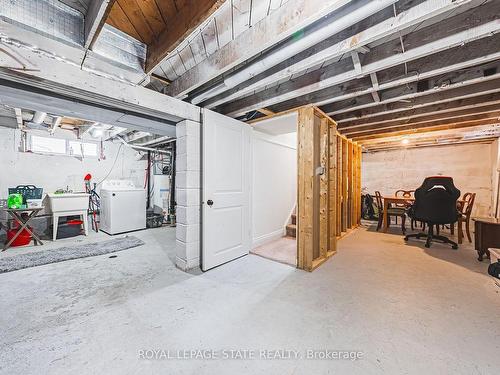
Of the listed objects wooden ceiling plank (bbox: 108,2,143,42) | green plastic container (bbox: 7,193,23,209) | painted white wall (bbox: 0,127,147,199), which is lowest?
green plastic container (bbox: 7,193,23,209)

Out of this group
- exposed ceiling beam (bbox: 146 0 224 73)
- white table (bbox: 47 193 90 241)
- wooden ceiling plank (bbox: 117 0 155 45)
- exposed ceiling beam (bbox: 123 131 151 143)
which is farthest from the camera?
exposed ceiling beam (bbox: 123 131 151 143)

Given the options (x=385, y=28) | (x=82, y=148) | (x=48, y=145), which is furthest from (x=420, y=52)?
(x=48, y=145)

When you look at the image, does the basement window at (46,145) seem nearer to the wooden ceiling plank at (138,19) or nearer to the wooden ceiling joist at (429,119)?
the wooden ceiling plank at (138,19)

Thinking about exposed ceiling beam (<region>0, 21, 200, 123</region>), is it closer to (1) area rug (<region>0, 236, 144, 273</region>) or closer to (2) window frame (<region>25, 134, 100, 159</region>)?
(1) area rug (<region>0, 236, 144, 273</region>)

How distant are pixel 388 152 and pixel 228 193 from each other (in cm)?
582

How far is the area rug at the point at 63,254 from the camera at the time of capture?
9.10 feet

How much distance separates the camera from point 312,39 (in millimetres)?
1533

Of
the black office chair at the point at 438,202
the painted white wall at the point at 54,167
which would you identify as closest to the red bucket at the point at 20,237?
the painted white wall at the point at 54,167

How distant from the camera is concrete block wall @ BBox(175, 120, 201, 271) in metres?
2.62

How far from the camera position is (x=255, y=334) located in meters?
1.54

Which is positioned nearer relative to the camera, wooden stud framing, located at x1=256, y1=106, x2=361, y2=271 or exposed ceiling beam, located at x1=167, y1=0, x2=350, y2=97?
exposed ceiling beam, located at x1=167, y1=0, x2=350, y2=97

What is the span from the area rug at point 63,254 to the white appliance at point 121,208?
65 centimetres

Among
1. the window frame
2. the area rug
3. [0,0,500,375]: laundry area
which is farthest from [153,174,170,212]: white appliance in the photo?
the area rug

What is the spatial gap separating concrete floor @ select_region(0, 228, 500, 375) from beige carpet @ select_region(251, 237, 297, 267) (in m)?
0.28
